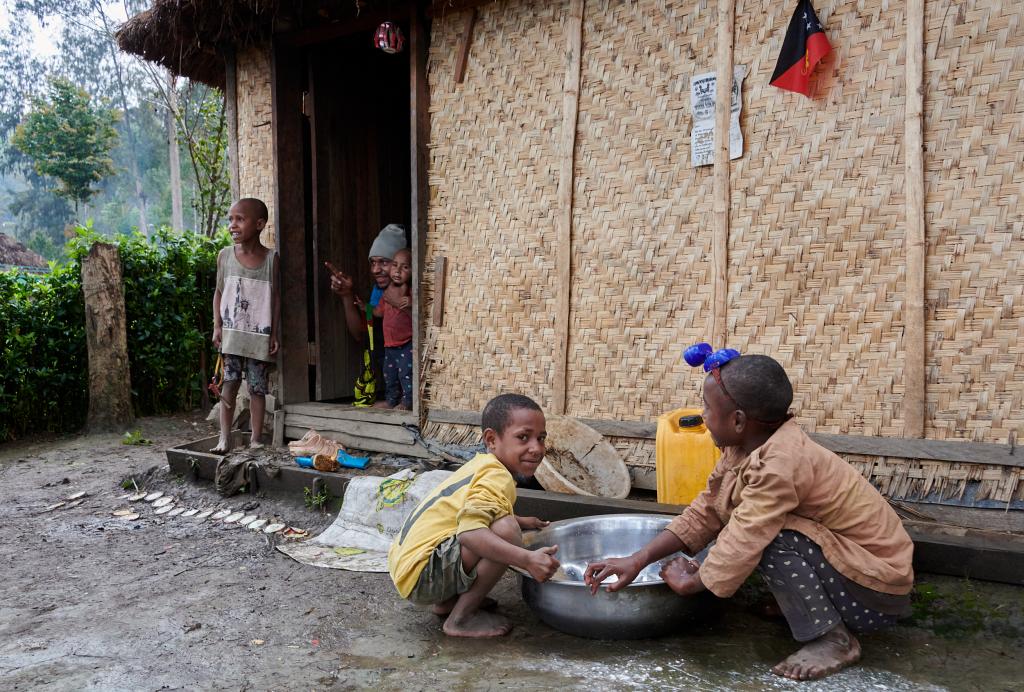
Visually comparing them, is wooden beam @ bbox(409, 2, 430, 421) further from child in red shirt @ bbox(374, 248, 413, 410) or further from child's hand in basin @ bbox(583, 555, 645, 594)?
child's hand in basin @ bbox(583, 555, 645, 594)

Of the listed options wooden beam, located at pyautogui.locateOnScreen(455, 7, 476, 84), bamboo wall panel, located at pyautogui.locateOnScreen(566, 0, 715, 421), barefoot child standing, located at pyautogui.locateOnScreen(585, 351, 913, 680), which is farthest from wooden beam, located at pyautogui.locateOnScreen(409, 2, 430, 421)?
barefoot child standing, located at pyautogui.locateOnScreen(585, 351, 913, 680)

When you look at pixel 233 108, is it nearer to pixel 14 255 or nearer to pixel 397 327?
pixel 397 327

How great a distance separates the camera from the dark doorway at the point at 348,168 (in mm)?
6035

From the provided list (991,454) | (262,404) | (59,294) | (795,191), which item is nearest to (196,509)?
(262,404)

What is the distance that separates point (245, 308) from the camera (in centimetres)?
538

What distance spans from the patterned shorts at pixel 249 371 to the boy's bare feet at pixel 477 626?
10.5ft

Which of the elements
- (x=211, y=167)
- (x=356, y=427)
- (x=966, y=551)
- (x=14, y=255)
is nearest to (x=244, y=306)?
(x=356, y=427)

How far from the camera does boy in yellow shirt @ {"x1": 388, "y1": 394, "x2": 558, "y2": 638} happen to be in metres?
2.56

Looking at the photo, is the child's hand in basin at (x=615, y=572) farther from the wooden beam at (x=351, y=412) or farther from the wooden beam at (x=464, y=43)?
the wooden beam at (x=464, y=43)

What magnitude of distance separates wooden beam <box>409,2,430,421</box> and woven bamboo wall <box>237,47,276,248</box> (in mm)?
1393

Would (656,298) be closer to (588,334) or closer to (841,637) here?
(588,334)

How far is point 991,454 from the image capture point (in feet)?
10.5

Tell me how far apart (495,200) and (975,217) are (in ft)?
8.37

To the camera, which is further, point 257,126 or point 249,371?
point 257,126
